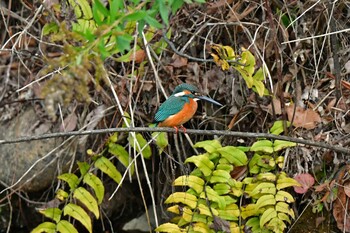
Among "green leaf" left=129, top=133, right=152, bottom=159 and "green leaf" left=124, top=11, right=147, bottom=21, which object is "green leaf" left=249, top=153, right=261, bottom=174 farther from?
"green leaf" left=124, top=11, right=147, bottom=21

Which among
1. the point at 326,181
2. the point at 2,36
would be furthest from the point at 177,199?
the point at 2,36

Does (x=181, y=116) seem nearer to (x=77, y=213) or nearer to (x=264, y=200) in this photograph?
(x=264, y=200)

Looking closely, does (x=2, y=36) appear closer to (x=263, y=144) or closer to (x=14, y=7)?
(x=14, y=7)

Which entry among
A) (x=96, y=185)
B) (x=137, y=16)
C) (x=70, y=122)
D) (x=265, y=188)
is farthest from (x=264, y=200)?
(x=137, y=16)

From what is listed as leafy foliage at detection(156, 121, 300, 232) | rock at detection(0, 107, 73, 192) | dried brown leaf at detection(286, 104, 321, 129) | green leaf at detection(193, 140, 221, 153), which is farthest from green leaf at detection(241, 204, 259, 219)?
rock at detection(0, 107, 73, 192)

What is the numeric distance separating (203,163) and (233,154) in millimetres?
184

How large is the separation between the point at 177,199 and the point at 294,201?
2.26 feet

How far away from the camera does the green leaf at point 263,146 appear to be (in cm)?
378

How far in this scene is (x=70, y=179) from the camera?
164 inches

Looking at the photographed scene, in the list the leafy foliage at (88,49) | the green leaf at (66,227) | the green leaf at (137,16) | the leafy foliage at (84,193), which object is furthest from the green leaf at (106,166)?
the green leaf at (137,16)

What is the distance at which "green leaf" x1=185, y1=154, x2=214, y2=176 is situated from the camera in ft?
12.4

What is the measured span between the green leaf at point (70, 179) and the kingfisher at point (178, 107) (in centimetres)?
68

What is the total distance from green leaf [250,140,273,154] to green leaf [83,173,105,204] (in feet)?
3.25

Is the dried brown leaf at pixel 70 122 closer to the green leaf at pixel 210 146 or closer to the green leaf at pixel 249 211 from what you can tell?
the green leaf at pixel 210 146
